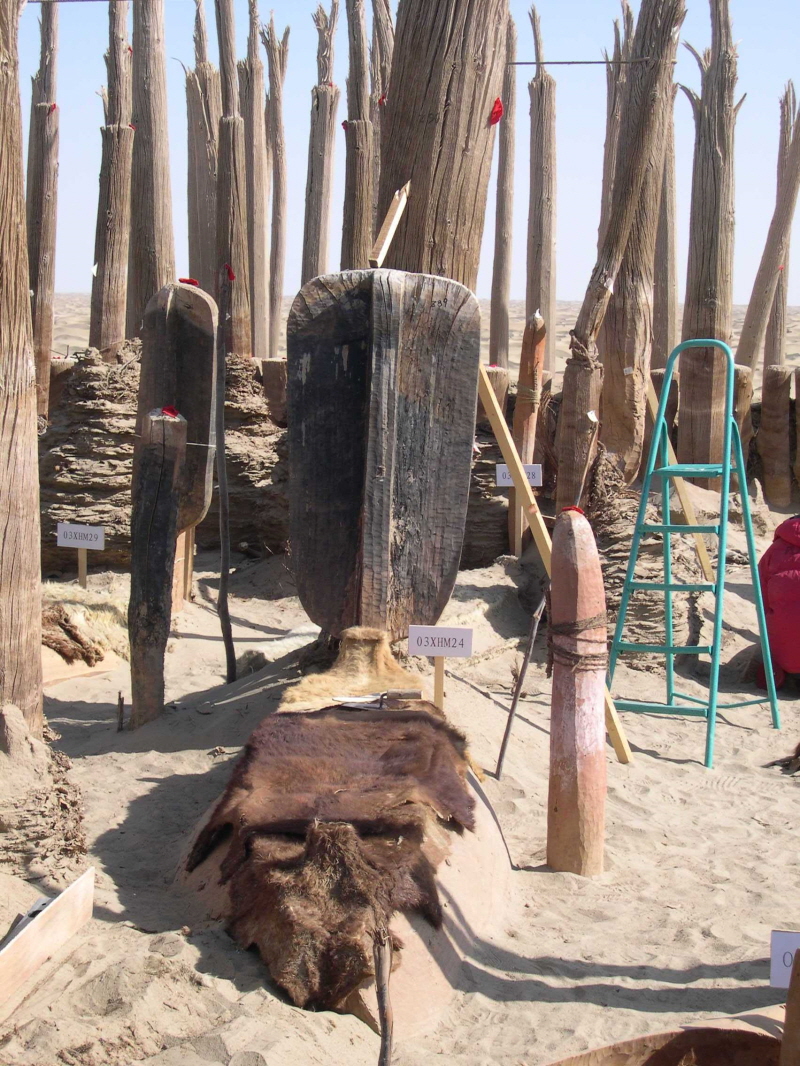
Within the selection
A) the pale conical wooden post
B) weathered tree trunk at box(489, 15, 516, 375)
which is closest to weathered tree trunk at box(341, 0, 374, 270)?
the pale conical wooden post

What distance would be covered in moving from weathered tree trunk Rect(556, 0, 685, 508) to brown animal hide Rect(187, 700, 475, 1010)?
394cm

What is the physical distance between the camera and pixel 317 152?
44.2ft

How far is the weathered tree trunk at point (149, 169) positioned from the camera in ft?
31.6

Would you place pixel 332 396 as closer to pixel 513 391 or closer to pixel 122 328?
pixel 513 391

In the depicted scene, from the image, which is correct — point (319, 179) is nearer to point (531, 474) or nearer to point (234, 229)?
point (234, 229)

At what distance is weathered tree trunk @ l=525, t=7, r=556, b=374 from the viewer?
1480 cm

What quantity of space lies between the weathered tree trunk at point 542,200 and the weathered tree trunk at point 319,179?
117 inches

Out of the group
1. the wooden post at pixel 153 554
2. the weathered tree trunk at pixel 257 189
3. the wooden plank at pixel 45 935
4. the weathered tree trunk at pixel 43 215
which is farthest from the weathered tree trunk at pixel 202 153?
the wooden plank at pixel 45 935

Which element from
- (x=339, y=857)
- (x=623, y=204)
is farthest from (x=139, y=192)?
(x=339, y=857)

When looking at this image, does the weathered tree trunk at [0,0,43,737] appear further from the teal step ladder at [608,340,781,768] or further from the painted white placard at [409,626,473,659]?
the teal step ladder at [608,340,781,768]

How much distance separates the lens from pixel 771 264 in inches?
472

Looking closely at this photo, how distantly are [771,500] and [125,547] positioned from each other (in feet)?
21.0

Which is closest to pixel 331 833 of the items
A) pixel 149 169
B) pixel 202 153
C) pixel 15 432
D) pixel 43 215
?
pixel 15 432

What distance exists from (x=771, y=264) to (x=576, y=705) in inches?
392
